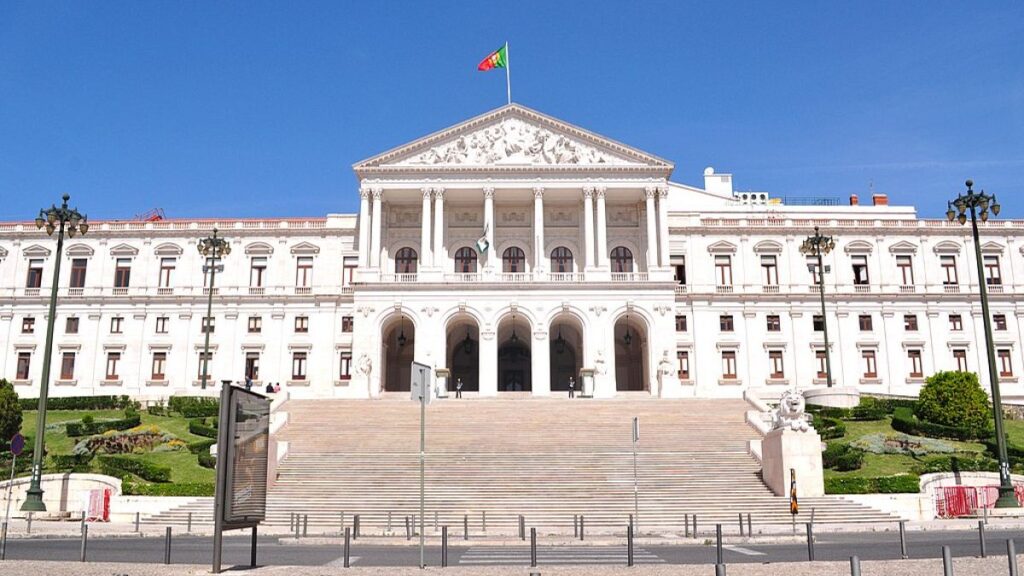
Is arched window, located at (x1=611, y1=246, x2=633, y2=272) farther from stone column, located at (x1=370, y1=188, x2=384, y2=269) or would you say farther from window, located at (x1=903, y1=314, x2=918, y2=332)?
window, located at (x1=903, y1=314, x2=918, y2=332)

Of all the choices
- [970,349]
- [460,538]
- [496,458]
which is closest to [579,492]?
[496,458]

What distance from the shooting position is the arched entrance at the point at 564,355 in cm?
6475

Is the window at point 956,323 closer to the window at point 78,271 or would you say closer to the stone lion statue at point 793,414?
the stone lion statue at point 793,414

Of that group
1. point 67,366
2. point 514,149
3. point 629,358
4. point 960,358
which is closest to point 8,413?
point 67,366

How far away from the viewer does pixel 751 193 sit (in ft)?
299

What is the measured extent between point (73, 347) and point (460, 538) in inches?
2018

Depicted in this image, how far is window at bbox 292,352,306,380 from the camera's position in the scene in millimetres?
65438

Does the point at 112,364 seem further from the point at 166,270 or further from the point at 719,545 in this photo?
the point at 719,545

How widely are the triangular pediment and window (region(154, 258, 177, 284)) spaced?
1721 centimetres

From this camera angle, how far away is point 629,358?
217 ft

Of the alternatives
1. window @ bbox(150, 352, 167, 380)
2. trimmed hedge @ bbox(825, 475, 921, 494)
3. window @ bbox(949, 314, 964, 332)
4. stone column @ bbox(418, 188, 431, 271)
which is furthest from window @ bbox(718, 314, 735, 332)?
window @ bbox(150, 352, 167, 380)

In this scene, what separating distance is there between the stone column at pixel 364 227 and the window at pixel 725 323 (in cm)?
2541

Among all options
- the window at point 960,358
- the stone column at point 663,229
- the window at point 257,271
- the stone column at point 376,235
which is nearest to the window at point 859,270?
the window at point 960,358

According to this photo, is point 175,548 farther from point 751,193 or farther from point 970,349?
point 751,193
